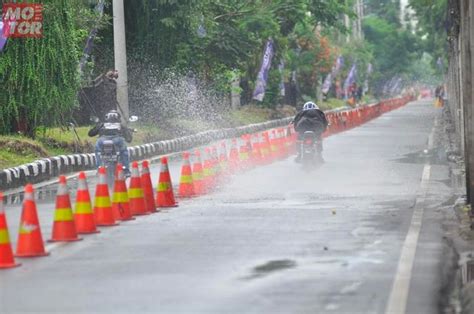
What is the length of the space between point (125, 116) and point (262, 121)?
2295 cm

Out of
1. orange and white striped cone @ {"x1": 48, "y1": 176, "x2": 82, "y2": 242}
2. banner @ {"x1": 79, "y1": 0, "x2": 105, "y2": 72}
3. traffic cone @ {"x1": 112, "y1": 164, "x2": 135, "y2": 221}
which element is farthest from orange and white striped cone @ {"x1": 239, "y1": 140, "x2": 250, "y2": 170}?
orange and white striped cone @ {"x1": 48, "y1": 176, "x2": 82, "y2": 242}

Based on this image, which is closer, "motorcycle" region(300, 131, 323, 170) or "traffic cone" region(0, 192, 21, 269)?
"traffic cone" region(0, 192, 21, 269)

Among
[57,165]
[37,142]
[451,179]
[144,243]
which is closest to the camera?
[144,243]

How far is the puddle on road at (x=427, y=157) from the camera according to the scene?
32188mm

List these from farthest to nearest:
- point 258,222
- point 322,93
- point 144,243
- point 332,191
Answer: point 322,93, point 332,191, point 258,222, point 144,243

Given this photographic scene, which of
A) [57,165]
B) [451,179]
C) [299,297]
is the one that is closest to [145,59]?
[57,165]

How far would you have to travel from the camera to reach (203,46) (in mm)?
46875

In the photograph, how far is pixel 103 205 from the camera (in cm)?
1697

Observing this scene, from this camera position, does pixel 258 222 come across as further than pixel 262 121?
No

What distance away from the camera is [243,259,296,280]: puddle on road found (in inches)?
483

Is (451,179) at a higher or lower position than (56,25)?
lower

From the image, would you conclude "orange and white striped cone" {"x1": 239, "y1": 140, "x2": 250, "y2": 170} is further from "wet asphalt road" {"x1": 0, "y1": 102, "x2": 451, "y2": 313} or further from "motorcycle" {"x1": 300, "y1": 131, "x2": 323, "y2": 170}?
"wet asphalt road" {"x1": 0, "y1": 102, "x2": 451, "y2": 313}

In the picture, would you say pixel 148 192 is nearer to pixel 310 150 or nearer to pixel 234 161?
pixel 234 161

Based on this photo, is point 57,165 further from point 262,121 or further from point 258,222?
point 262,121
